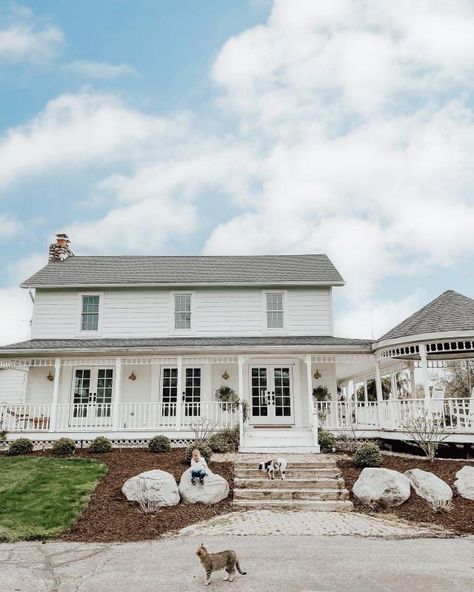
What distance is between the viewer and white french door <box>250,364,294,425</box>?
1727 centimetres

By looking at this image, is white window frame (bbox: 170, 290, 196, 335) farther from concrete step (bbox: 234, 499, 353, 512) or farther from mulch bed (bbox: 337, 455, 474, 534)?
concrete step (bbox: 234, 499, 353, 512)

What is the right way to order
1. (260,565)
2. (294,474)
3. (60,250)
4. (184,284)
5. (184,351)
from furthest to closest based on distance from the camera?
1. (60,250)
2. (184,284)
3. (184,351)
4. (294,474)
5. (260,565)

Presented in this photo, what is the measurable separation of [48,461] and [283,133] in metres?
13.3

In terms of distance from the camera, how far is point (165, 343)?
1702 cm

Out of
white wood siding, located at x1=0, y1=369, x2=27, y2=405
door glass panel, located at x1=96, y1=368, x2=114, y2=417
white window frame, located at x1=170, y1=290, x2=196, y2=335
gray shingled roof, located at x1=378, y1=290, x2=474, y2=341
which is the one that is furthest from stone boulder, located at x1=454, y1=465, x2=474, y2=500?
white wood siding, located at x1=0, y1=369, x2=27, y2=405

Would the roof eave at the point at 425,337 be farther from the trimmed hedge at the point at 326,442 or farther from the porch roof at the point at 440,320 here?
the trimmed hedge at the point at 326,442

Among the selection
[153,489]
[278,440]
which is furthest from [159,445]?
[153,489]

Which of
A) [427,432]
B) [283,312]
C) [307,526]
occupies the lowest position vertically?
[307,526]

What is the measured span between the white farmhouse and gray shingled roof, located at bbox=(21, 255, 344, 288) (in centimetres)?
7

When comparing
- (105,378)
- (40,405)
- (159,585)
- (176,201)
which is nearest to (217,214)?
(176,201)

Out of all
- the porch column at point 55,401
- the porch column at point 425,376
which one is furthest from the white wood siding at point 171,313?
the porch column at point 425,376

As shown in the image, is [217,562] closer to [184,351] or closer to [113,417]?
[184,351]

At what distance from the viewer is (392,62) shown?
47.7 feet

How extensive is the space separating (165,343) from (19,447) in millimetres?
5604
